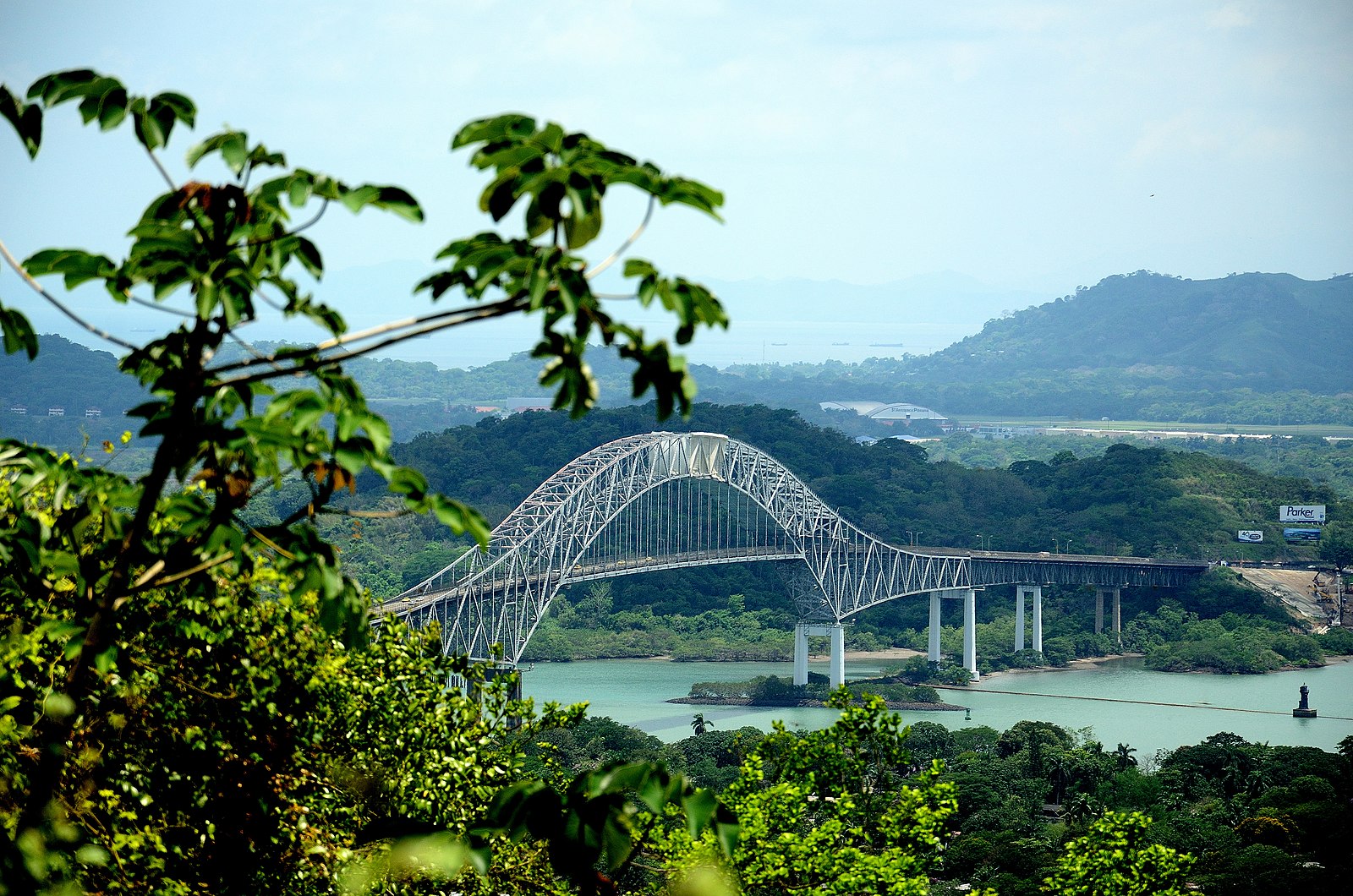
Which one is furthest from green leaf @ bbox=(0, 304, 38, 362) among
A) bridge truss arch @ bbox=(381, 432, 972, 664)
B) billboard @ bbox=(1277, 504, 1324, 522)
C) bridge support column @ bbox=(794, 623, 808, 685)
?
billboard @ bbox=(1277, 504, 1324, 522)

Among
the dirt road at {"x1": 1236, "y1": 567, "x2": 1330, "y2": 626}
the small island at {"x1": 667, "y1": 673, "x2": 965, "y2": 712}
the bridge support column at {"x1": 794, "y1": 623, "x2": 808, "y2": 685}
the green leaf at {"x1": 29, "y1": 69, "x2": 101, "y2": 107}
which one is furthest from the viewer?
the dirt road at {"x1": 1236, "y1": 567, "x2": 1330, "y2": 626}

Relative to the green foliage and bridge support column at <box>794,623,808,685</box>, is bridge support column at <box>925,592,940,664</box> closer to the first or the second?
bridge support column at <box>794,623,808,685</box>

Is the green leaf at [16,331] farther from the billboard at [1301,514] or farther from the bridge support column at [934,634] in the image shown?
the billboard at [1301,514]

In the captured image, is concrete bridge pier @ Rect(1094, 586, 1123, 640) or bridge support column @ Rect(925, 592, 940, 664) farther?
concrete bridge pier @ Rect(1094, 586, 1123, 640)

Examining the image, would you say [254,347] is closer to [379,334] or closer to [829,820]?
[379,334]

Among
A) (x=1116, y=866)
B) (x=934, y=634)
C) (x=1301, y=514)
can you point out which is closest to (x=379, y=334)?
(x=1116, y=866)

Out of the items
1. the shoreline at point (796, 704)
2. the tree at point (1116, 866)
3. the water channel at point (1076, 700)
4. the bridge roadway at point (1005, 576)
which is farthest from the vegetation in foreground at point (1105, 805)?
the bridge roadway at point (1005, 576)
